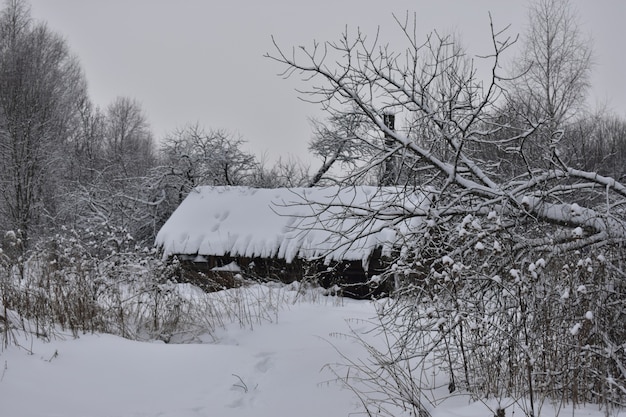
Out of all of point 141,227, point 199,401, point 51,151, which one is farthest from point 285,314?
point 51,151

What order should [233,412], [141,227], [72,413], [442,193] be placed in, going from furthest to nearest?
1. [141,227]
2. [442,193]
3. [233,412]
4. [72,413]

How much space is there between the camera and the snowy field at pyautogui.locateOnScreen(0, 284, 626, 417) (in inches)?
157

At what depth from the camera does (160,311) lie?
6.62 m

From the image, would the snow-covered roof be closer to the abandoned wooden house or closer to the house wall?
the abandoned wooden house

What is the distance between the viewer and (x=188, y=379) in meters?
4.79

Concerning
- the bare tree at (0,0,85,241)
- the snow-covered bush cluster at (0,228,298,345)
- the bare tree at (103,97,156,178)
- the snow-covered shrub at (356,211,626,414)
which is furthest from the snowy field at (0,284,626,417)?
the bare tree at (103,97,156,178)

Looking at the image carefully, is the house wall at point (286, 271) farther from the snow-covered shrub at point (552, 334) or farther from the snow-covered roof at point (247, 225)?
the snow-covered shrub at point (552, 334)

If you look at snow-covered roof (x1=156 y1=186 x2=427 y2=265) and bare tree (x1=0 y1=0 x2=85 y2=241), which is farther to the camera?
bare tree (x1=0 y1=0 x2=85 y2=241)

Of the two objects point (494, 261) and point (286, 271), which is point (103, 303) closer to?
point (494, 261)

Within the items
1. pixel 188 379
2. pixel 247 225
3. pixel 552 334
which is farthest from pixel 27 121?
pixel 552 334

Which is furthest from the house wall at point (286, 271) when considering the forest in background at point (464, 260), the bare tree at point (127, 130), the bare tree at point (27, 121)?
the bare tree at point (127, 130)

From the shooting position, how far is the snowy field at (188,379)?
399 cm

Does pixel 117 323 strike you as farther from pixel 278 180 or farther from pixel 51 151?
pixel 51 151

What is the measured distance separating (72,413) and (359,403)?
2.08 m
